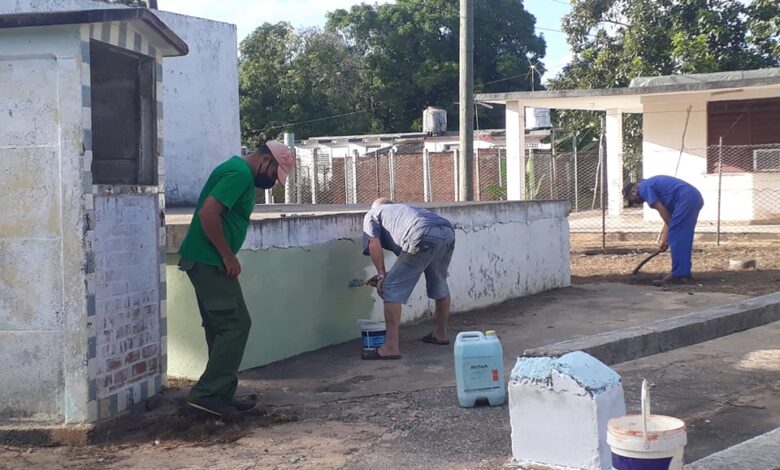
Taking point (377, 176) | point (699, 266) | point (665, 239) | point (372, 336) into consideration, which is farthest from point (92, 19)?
point (377, 176)

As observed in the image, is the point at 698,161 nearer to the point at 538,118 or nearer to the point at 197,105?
the point at 197,105

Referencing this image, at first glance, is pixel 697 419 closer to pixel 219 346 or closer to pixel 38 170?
pixel 219 346

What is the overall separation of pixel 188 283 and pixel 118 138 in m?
1.25

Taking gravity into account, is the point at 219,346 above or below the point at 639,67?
below

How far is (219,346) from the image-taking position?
5.66 metres

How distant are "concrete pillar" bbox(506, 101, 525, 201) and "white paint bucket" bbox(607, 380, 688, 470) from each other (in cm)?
1704

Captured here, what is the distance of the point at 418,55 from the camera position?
1585 inches

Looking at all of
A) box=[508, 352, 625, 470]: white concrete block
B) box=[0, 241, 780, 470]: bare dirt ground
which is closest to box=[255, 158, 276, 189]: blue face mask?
box=[0, 241, 780, 470]: bare dirt ground

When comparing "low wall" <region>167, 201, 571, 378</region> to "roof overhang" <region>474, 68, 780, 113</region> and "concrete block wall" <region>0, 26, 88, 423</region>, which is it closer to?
"concrete block wall" <region>0, 26, 88, 423</region>

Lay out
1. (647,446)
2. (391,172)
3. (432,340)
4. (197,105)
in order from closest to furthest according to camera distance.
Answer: (647,446)
(432,340)
(197,105)
(391,172)

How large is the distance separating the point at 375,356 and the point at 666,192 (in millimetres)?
5647

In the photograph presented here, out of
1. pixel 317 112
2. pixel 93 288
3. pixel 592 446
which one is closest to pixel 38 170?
pixel 93 288

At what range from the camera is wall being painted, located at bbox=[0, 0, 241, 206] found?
1520cm

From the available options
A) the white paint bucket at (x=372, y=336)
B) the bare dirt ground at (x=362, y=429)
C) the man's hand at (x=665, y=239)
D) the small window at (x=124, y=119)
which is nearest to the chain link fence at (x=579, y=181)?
the man's hand at (x=665, y=239)
